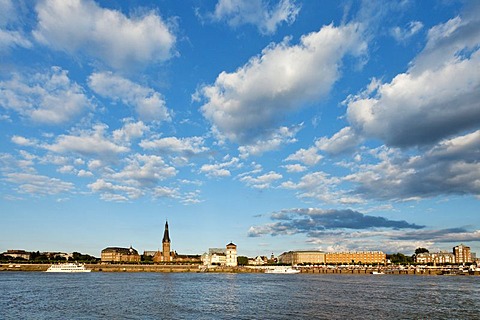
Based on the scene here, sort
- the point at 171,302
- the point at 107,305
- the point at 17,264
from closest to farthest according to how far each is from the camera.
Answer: the point at 107,305, the point at 171,302, the point at 17,264

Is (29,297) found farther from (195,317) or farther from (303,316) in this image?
(303,316)

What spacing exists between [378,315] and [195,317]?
18048 mm

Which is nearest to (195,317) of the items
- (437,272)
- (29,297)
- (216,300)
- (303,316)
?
(303,316)

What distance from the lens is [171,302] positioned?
58062 mm

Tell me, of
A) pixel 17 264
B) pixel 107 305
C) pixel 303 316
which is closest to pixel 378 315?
pixel 303 316

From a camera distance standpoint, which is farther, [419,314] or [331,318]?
[419,314]

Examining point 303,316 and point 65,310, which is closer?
point 303,316

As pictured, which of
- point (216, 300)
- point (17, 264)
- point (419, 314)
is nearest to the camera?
point (419, 314)

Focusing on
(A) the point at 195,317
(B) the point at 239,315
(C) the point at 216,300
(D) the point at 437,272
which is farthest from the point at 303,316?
(D) the point at 437,272

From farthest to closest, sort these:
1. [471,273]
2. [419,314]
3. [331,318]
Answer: [471,273] → [419,314] → [331,318]

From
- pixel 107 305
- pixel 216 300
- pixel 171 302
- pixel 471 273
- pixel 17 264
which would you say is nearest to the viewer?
pixel 107 305

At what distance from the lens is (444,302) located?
59812 millimetres

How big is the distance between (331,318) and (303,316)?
2755 millimetres

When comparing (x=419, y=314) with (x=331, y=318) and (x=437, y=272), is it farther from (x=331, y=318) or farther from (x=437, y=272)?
(x=437, y=272)
